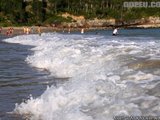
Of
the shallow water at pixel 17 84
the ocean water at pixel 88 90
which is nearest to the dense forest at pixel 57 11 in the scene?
the shallow water at pixel 17 84

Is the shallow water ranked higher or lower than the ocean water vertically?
lower

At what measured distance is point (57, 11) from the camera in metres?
127

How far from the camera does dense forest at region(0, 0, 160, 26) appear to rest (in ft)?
370

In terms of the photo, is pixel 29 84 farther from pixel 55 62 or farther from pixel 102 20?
pixel 102 20

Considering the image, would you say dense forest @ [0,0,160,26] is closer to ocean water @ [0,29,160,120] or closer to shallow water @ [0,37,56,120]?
shallow water @ [0,37,56,120]

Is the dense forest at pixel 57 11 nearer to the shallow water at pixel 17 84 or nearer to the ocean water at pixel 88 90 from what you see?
the shallow water at pixel 17 84

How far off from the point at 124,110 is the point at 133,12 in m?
138

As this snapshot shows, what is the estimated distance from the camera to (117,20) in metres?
134

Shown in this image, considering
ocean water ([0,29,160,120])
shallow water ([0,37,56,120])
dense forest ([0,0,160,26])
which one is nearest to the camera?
ocean water ([0,29,160,120])

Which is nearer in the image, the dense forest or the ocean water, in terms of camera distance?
the ocean water

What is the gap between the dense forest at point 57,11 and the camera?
112625 millimetres

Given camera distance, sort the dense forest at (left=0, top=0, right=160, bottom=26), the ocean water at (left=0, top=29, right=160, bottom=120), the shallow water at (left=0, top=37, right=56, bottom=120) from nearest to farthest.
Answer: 1. the ocean water at (left=0, top=29, right=160, bottom=120)
2. the shallow water at (left=0, top=37, right=56, bottom=120)
3. the dense forest at (left=0, top=0, right=160, bottom=26)

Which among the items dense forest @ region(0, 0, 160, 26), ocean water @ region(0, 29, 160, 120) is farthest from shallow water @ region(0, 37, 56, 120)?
dense forest @ region(0, 0, 160, 26)

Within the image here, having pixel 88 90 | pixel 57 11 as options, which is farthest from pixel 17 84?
pixel 57 11
